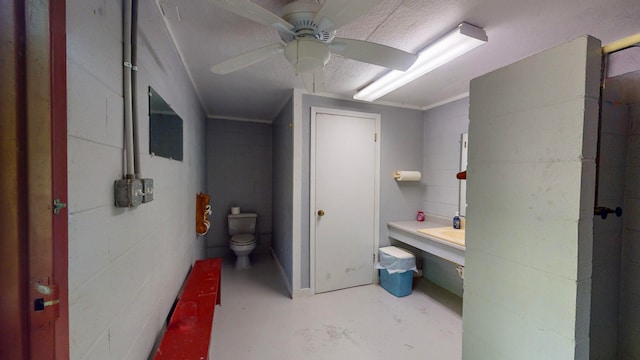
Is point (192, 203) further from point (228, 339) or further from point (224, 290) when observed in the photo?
point (228, 339)

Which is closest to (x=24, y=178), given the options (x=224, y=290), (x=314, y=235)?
(x=314, y=235)

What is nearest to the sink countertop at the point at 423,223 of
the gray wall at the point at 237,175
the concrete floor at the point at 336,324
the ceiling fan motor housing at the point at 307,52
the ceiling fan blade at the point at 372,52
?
the concrete floor at the point at 336,324

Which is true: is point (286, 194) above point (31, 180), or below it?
below

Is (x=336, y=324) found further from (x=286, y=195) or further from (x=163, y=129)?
(x=163, y=129)

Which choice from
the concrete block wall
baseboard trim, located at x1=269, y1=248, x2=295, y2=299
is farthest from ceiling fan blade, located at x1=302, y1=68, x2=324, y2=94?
baseboard trim, located at x1=269, y1=248, x2=295, y2=299

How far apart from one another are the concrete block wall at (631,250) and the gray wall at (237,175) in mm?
3931

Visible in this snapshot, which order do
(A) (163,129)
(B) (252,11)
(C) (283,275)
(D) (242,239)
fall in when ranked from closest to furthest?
(B) (252,11)
(A) (163,129)
(C) (283,275)
(D) (242,239)

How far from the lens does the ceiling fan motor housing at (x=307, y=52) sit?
1.17 metres

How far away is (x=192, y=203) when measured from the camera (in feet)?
8.25

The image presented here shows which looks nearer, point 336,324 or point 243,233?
point 336,324

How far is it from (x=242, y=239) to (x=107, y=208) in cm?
280

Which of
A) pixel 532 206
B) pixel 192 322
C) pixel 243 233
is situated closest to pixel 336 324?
pixel 192 322

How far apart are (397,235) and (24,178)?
3.01 metres

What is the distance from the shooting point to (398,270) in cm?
271
